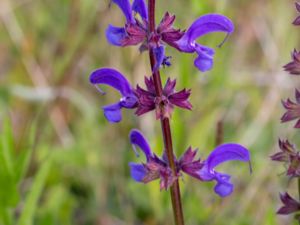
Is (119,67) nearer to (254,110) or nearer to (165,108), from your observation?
(254,110)

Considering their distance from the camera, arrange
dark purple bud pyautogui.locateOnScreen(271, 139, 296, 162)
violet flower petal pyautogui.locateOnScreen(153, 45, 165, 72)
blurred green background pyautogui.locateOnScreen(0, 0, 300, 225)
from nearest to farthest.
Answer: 1. violet flower petal pyautogui.locateOnScreen(153, 45, 165, 72)
2. dark purple bud pyautogui.locateOnScreen(271, 139, 296, 162)
3. blurred green background pyautogui.locateOnScreen(0, 0, 300, 225)

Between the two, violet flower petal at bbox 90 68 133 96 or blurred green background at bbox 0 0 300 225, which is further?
blurred green background at bbox 0 0 300 225

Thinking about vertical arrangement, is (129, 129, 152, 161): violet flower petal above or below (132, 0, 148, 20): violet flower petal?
below

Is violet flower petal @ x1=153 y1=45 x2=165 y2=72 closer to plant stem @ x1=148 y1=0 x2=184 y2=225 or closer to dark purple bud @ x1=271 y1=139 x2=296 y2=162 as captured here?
plant stem @ x1=148 y1=0 x2=184 y2=225

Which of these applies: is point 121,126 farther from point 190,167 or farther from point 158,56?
point 158,56

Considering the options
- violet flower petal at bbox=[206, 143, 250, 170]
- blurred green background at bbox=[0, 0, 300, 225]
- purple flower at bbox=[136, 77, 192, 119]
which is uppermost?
blurred green background at bbox=[0, 0, 300, 225]

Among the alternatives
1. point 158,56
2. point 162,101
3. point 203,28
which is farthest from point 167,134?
point 203,28

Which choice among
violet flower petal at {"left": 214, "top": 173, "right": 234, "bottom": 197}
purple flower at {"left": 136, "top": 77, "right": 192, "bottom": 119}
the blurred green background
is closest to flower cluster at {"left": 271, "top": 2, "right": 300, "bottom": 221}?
violet flower petal at {"left": 214, "top": 173, "right": 234, "bottom": 197}

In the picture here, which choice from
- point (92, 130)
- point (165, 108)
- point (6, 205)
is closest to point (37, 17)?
point (92, 130)
